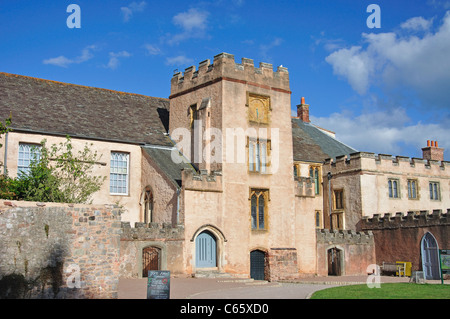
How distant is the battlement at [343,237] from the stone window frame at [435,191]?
23.4ft

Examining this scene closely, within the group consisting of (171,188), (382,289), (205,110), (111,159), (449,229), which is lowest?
(382,289)

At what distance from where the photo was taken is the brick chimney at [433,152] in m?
41.9

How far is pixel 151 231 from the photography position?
83.2 feet

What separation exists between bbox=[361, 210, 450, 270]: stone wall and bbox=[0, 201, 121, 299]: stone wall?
813 inches

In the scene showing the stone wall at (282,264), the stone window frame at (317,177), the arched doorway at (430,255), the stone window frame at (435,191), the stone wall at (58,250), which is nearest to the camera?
the stone wall at (58,250)

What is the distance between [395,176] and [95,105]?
67.4 feet

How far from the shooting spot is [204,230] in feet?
90.8

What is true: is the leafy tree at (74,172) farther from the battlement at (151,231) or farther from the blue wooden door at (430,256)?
the blue wooden door at (430,256)

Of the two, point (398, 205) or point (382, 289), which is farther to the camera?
point (398, 205)

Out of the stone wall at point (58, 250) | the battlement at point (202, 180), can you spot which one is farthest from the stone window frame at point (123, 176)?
the stone wall at point (58, 250)

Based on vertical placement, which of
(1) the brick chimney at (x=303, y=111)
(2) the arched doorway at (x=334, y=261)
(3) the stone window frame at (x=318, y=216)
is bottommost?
(2) the arched doorway at (x=334, y=261)

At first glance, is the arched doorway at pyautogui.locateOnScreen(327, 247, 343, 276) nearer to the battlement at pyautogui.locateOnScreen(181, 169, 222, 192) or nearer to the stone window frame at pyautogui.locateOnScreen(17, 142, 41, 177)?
the battlement at pyautogui.locateOnScreen(181, 169, 222, 192)
